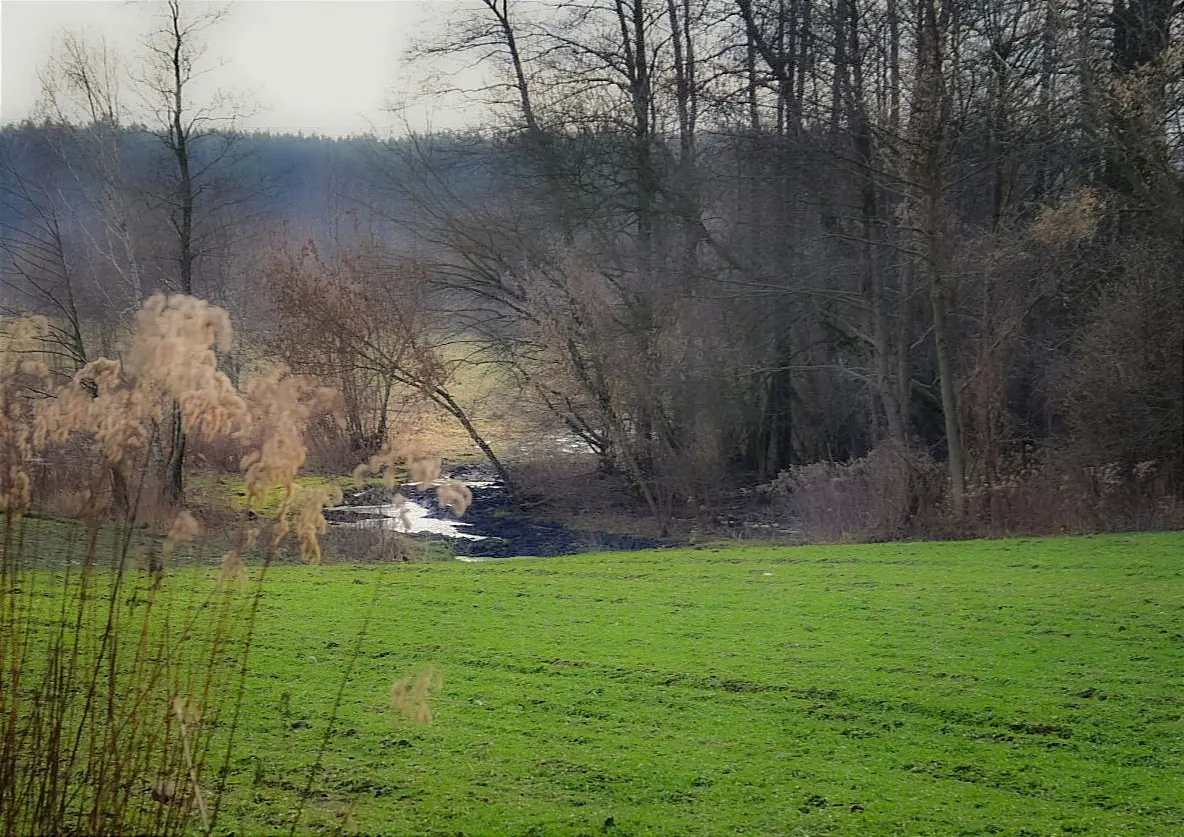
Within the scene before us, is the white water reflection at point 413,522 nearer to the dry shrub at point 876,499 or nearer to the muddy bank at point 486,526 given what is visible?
the muddy bank at point 486,526

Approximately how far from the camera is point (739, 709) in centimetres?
440

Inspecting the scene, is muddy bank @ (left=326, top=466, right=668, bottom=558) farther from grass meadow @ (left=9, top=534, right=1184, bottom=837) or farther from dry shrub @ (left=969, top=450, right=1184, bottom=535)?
grass meadow @ (left=9, top=534, right=1184, bottom=837)

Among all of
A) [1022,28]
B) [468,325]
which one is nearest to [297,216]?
[468,325]

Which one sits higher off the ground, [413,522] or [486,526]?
[413,522]

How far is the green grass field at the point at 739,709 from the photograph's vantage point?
341 centimetres

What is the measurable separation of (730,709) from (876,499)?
30.6 feet

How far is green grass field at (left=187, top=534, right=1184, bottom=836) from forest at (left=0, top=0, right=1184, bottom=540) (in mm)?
4959

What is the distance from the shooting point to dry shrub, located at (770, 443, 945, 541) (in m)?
12.6

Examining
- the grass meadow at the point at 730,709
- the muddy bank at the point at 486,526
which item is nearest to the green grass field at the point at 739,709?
the grass meadow at the point at 730,709

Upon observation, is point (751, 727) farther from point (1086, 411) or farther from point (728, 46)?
point (728, 46)

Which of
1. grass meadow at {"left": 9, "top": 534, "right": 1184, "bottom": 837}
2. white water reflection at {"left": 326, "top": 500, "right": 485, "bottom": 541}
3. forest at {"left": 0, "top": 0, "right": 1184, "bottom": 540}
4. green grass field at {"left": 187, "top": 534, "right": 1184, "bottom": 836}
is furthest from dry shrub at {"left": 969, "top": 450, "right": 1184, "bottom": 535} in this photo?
white water reflection at {"left": 326, "top": 500, "right": 485, "bottom": 541}

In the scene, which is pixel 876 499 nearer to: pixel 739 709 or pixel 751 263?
pixel 751 263

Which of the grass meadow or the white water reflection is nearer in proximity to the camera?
the grass meadow

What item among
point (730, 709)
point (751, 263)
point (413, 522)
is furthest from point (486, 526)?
point (730, 709)
